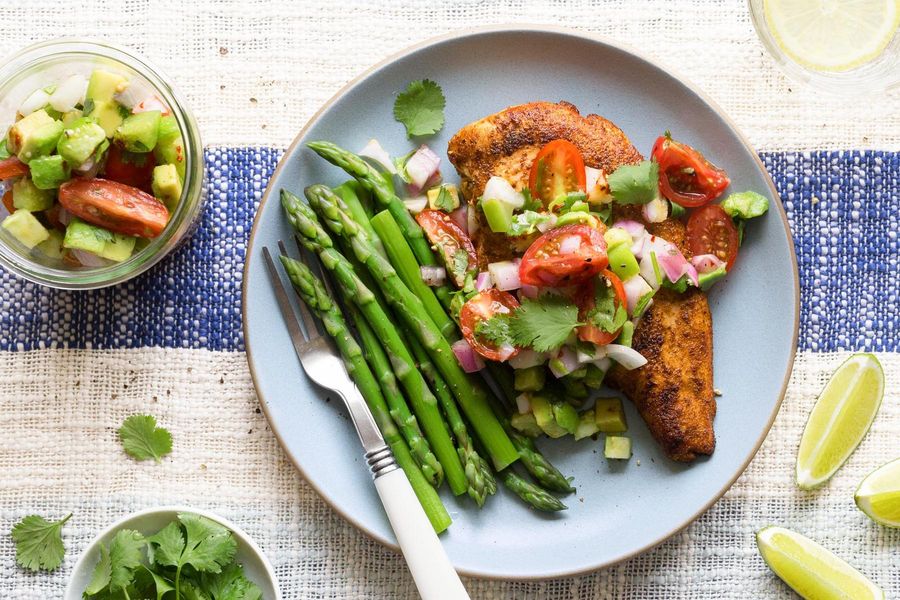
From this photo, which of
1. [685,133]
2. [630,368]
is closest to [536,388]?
[630,368]

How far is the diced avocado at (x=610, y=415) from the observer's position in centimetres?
365

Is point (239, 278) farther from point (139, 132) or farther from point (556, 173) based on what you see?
point (556, 173)

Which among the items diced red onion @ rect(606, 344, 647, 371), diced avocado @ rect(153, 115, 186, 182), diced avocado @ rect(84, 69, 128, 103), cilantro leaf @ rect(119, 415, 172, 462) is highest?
diced avocado @ rect(84, 69, 128, 103)

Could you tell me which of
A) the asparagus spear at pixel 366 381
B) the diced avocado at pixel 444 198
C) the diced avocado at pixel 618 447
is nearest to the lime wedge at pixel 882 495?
the diced avocado at pixel 618 447

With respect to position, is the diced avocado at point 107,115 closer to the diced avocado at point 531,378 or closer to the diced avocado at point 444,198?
the diced avocado at point 444,198

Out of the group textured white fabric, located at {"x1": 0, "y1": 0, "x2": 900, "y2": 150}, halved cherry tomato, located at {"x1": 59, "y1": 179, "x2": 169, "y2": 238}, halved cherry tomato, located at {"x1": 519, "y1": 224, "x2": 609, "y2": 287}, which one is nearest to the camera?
halved cherry tomato, located at {"x1": 519, "y1": 224, "x2": 609, "y2": 287}

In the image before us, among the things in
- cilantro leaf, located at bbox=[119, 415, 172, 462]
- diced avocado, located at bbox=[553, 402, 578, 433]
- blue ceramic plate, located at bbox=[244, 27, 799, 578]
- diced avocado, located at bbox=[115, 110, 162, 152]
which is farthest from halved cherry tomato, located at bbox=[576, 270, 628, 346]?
cilantro leaf, located at bbox=[119, 415, 172, 462]

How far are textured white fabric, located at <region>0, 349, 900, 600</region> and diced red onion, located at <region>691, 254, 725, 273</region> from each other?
2.33 ft

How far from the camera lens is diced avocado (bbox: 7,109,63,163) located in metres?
3.29

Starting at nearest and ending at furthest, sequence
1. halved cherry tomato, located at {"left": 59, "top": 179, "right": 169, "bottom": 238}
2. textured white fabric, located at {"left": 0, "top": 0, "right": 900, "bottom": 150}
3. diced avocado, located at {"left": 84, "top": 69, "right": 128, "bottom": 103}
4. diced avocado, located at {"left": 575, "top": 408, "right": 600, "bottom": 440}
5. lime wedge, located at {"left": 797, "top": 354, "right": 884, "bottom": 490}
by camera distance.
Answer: halved cherry tomato, located at {"left": 59, "top": 179, "right": 169, "bottom": 238} < diced avocado, located at {"left": 84, "top": 69, "right": 128, "bottom": 103} < diced avocado, located at {"left": 575, "top": 408, "right": 600, "bottom": 440} < lime wedge, located at {"left": 797, "top": 354, "right": 884, "bottom": 490} < textured white fabric, located at {"left": 0, "top": 0, "right": 900, "bottom": 150}

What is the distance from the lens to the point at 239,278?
3.88 meters

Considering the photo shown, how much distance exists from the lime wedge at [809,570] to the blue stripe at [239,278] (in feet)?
2.89

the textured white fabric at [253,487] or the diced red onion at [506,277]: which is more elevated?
the diced red onion at [506,277]

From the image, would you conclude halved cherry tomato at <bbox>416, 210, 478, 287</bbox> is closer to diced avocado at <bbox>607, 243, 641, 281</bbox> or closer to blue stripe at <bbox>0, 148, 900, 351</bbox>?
diced avocado at <bbox>607, 243, 641, 281</bbox>
